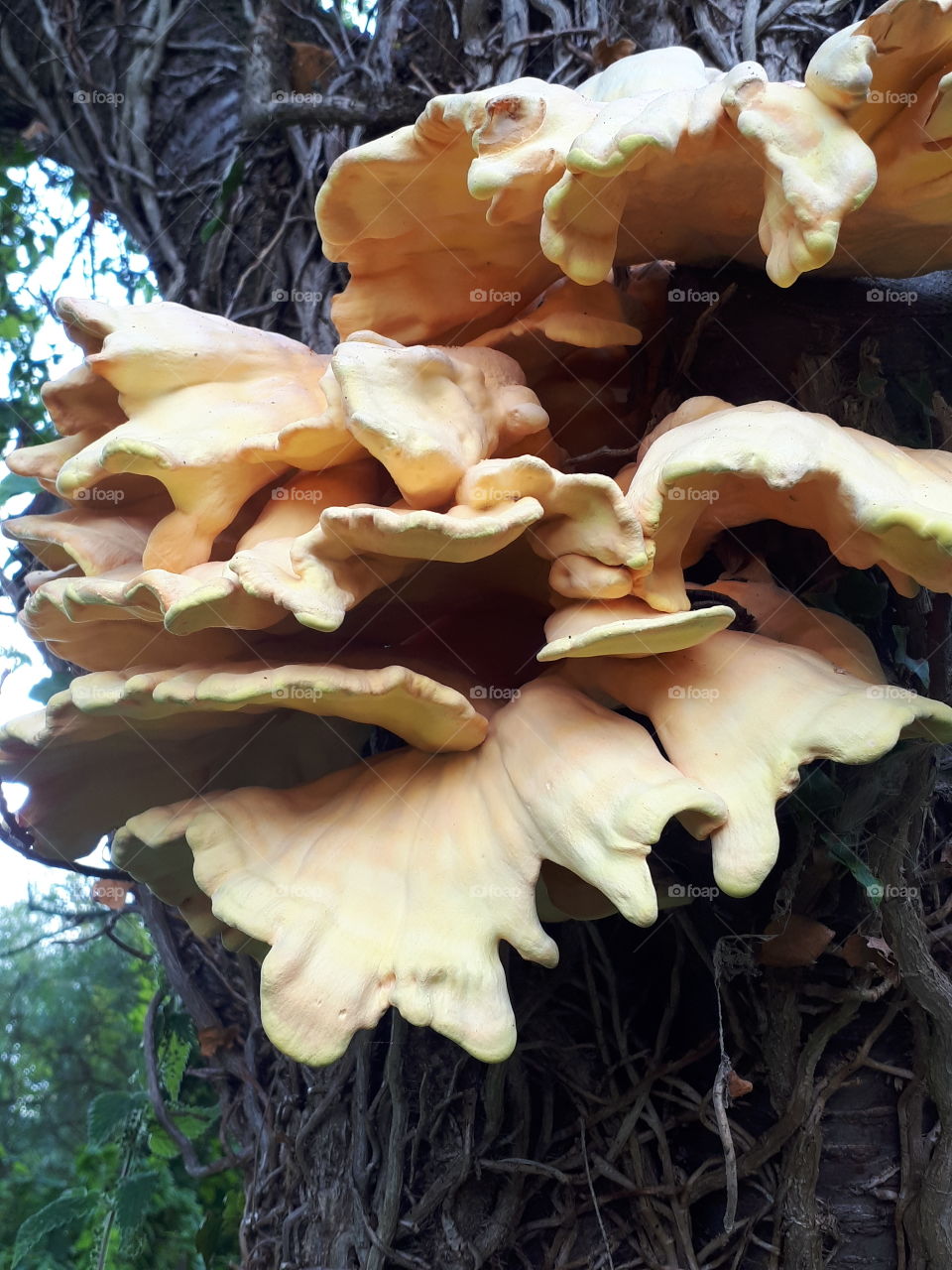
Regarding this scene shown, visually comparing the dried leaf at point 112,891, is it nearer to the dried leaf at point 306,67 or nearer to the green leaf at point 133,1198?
the green leaf at point 133,1198

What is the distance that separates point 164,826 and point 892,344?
1.23 meters

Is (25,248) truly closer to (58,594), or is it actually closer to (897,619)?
(58,594)

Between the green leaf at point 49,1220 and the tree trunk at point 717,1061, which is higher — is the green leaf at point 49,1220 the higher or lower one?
the lower one

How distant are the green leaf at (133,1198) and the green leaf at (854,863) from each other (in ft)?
5.66

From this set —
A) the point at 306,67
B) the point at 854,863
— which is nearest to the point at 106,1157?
the point at 854,863

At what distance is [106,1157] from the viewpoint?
231cm

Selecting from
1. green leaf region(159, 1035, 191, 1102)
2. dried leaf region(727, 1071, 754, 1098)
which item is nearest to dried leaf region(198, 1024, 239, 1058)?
green leaf region(159, 1035, 191, 1102)

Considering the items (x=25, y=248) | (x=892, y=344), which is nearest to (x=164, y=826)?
(x=892, y=344)

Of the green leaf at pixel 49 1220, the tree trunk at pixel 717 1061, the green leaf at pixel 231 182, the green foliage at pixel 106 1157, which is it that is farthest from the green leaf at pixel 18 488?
the green leaf at pixel 49 1220

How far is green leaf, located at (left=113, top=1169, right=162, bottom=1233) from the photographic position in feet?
6.56

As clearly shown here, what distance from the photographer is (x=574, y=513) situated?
3.28 feet

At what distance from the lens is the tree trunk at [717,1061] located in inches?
48.6

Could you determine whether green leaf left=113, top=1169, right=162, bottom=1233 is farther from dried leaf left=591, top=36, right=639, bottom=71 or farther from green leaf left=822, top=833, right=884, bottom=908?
dried leaf left=591, top=36, right=639, bottom=71

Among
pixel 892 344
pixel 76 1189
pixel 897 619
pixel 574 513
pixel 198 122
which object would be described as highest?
pixel 198 122
